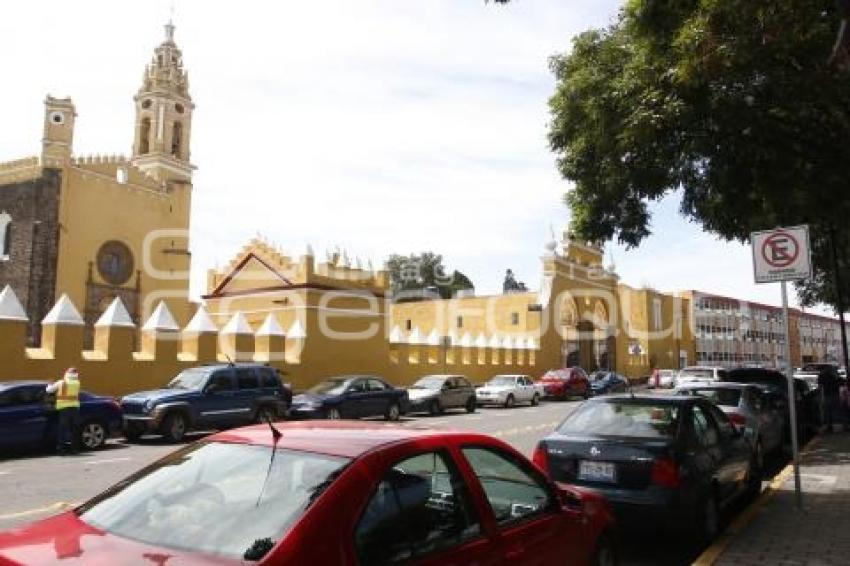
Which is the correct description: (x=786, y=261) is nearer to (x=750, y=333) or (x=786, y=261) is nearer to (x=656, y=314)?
(x=656, y=314)

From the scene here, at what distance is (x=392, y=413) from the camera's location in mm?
23578

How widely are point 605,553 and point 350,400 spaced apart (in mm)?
16769

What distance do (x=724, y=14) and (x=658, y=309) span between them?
55.4 metres

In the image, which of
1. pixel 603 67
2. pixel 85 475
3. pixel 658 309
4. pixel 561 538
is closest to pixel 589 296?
pixel 658 309

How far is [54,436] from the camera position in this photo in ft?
49.8

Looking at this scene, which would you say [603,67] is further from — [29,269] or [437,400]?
[29,269]

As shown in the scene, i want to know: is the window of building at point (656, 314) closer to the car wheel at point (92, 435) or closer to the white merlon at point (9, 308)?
the white merlon at point (9, 308)

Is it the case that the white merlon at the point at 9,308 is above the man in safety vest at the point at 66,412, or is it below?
above

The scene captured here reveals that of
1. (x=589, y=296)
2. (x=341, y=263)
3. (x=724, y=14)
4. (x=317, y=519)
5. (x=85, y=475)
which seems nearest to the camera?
(x=317, y=519)

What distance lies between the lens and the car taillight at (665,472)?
7.00 metres

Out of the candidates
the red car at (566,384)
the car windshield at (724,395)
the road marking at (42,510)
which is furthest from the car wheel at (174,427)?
the red car at (566,384)

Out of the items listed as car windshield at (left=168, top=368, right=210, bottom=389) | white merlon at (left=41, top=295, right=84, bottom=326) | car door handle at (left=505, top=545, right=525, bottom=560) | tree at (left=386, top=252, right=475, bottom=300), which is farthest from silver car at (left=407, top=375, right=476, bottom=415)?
tree at (left=386, top=252, right=475, bottom=300)

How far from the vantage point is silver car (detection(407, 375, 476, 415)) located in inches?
1044

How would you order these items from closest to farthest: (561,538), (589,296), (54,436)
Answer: (561,538) → (54,436) → (589,296)
